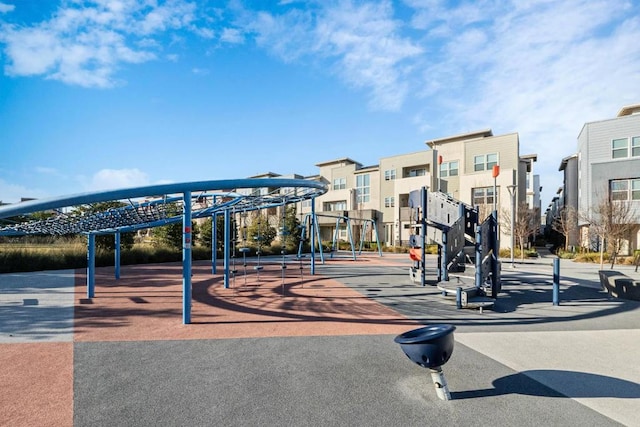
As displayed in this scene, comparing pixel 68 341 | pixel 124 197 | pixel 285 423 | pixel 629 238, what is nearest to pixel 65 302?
pixel 68 341

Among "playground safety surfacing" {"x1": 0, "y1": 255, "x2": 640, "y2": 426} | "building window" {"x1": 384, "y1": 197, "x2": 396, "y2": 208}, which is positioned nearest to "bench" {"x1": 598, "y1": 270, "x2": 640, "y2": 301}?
"playground safety surfacing" {"x1": 0, "y1": 255, "x2": 640, "y2": 426}

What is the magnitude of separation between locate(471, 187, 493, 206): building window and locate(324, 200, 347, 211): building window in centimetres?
1786

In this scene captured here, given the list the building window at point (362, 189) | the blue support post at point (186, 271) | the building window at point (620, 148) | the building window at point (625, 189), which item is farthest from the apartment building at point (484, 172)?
the blue support post at point (186, 271)

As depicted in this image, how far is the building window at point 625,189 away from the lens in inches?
1118

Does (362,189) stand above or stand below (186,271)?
above

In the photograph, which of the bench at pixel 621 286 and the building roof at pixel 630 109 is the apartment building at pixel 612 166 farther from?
the bench at pixel 621 286

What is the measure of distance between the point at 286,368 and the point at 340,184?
47.3 meters

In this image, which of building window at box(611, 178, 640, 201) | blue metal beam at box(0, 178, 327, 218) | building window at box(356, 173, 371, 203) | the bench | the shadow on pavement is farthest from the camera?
building window at box(356, 173, 371, 203)

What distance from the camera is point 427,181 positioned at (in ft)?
133

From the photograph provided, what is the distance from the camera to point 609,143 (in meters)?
30.1

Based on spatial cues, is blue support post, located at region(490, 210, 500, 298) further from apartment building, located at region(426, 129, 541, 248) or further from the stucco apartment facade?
apartment building, located at region(426, 129, 541, 248)

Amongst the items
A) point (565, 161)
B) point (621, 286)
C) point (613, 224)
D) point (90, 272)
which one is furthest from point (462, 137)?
point (90, 272)

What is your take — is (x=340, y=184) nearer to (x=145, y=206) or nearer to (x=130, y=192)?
(x=145, y=206)

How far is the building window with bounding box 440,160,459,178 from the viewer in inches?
1599
